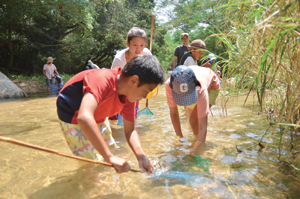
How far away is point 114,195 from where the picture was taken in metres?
1.70

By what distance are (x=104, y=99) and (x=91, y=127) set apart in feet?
1.24

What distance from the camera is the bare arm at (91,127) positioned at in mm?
1350

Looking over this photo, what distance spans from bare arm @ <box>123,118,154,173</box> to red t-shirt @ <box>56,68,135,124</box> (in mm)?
178

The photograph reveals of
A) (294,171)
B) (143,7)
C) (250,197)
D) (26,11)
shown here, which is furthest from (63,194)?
(143,7)

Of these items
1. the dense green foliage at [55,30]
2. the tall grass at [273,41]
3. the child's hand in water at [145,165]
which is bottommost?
the child's hand in water at [145,165]

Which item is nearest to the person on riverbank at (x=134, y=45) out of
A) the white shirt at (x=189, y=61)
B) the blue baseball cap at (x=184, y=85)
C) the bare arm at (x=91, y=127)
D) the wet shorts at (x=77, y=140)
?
the white shirt at (x=189, y=61)

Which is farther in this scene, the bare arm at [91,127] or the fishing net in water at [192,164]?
the fishing net in water at [192,164]

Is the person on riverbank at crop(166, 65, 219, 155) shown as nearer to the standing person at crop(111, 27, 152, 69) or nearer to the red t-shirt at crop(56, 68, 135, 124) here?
the red t-shirt at crop(56, 68, 135, 124)

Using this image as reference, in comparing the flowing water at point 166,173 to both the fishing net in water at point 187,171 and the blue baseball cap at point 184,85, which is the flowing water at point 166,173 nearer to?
the fishing net in water at point 187,171

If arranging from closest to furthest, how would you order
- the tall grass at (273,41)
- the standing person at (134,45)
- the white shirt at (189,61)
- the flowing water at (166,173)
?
the tall grass at (273,41), the flowing water at (166,173), the standing person at (134,45), the white shirt at (189,61)

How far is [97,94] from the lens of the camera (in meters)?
1.48

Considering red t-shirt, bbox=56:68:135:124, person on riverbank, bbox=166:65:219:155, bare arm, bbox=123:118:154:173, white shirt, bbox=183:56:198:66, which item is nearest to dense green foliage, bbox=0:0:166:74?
white shirt, bbox=183:56:198:66

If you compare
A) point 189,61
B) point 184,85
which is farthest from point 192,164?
point 189,61

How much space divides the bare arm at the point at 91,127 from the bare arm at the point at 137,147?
0.35 m
